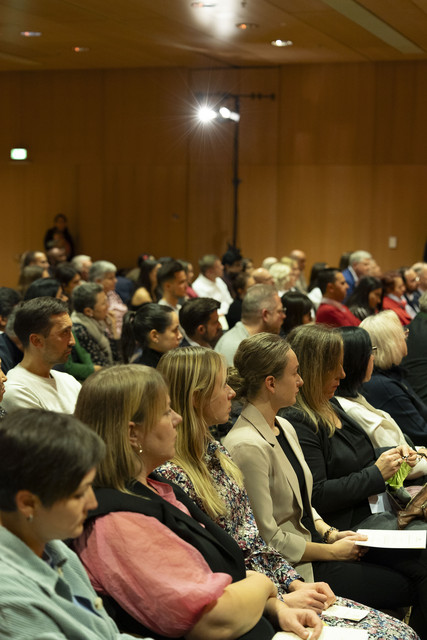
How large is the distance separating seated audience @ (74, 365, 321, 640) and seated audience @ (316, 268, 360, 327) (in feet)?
15.9

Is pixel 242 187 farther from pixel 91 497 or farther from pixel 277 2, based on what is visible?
pixel 91 497

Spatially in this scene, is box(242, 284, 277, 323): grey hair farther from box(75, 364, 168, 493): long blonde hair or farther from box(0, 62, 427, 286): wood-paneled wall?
box(0, 62, 427, 286): wood-paneled wall

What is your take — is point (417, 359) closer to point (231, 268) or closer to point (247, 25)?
point (247, 25)


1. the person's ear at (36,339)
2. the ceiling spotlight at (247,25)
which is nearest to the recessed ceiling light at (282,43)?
the ceiling spotlight at (247,25)

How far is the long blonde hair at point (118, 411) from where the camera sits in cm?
216

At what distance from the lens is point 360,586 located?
3.11m

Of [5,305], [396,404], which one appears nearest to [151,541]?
[396,404]

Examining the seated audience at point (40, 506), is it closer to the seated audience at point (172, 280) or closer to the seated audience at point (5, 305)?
the seated audience at point (5, 305)

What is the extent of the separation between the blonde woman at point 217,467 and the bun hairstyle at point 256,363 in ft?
1.33

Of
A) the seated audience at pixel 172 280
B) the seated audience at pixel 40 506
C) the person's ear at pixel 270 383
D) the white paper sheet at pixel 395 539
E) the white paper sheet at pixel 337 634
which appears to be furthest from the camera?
the seated audience at pixel 172 280

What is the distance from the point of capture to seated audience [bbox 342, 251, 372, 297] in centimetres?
1010

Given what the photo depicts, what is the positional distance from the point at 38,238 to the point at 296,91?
5.17 meters

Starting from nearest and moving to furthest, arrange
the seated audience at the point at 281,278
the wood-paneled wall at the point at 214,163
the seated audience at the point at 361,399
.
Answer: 1. the seated audience at the point at 361,399
2. the seated audience at the point at 281,278
3. the wood-paneled wall at the point at 214,163

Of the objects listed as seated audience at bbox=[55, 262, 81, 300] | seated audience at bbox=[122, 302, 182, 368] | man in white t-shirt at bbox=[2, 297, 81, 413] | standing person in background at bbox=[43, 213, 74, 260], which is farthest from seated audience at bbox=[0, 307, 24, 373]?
standing person in background at bbox=[43, 213, 74, 260]
